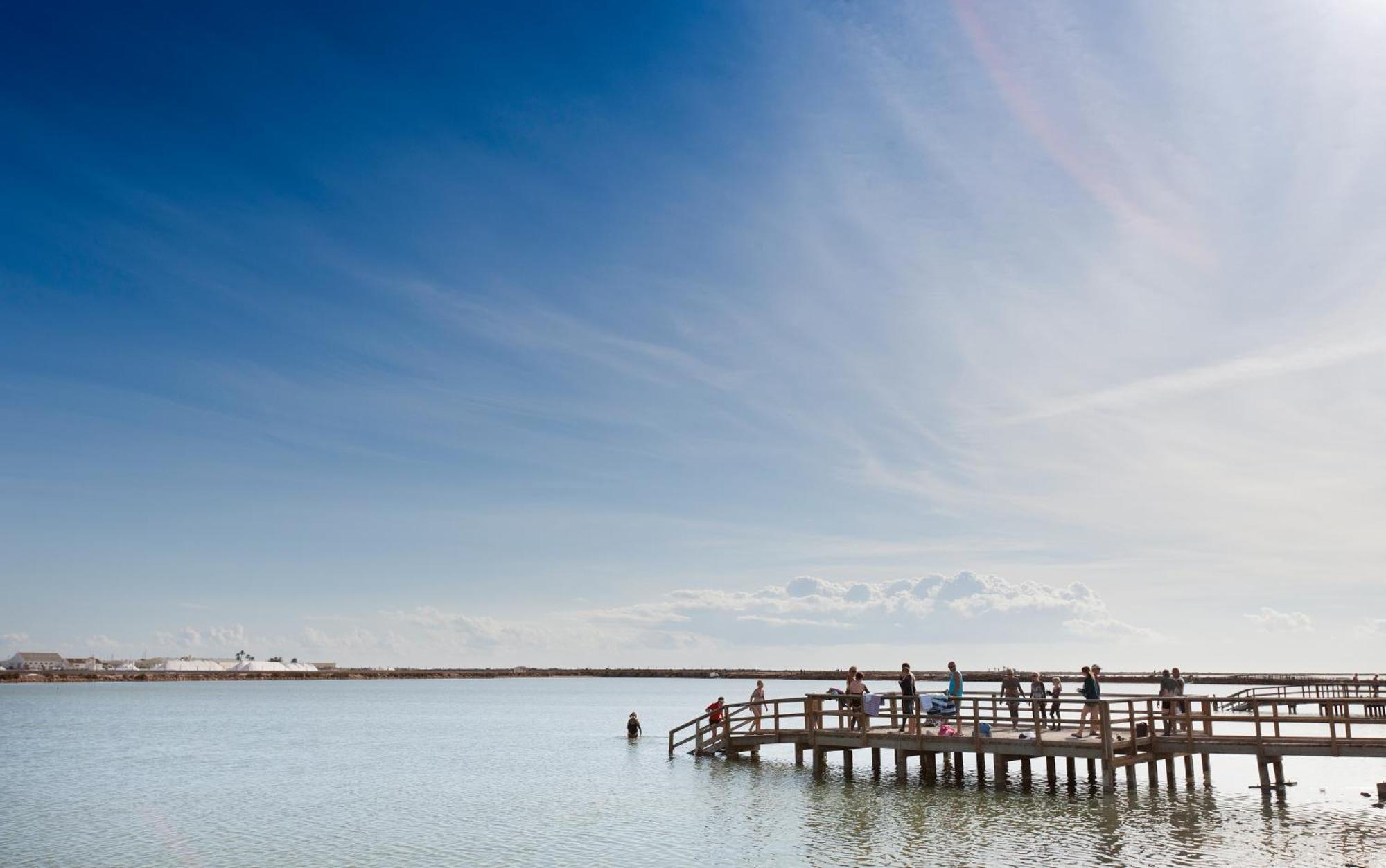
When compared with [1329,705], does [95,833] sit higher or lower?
Result: lower

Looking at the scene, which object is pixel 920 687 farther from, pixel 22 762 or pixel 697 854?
pixel 697 854

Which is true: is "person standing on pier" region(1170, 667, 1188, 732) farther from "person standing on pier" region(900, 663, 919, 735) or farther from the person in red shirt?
the person in red shirt

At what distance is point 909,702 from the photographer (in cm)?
3103

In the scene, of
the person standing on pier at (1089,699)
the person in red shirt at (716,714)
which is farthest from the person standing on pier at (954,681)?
the person in red shirt at (716,714)

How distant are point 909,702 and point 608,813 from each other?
9.60 m

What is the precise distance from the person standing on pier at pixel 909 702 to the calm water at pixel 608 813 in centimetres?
182

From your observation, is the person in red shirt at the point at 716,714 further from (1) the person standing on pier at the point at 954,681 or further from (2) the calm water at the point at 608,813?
(1) the person standing on pier at the point at 954,681

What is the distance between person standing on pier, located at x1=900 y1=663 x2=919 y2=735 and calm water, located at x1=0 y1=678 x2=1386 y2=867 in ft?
5.98

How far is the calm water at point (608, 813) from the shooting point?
21.9 m

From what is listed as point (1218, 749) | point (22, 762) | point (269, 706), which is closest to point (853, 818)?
point (1218, 749)

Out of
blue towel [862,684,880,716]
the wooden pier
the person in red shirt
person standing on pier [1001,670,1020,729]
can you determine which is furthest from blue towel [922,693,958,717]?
the person in red shirt

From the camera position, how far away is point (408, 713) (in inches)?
3597

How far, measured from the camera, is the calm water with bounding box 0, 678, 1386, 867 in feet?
72.0

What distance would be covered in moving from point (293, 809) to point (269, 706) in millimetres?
84995
